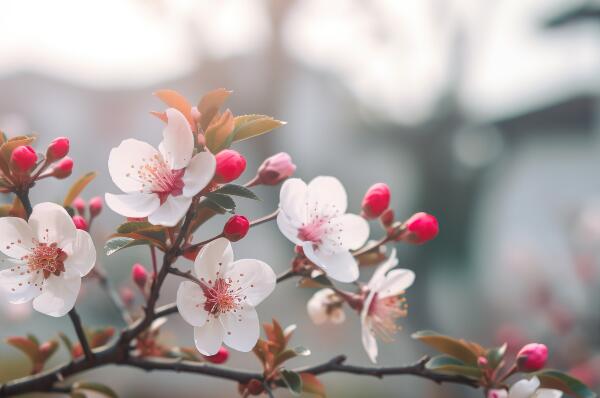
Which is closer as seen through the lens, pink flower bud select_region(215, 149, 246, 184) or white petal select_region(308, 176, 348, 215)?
pink flower bud select_region(215, 149, 246, 184)

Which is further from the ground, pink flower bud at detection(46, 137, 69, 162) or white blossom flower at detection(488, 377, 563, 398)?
pink flower bud at detection(46, 137, 69, 162)

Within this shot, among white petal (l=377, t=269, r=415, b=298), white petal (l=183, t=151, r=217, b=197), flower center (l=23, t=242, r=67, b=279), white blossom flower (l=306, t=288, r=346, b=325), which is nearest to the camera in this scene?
white petal (l=183, t=151, r=217, b=197)

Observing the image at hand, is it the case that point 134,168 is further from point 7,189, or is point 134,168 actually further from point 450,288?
point 450,288

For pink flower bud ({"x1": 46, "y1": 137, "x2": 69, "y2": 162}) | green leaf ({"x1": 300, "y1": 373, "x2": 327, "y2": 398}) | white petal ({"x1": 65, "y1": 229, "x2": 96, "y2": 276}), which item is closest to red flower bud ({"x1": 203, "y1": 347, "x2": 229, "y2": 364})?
green leaf ({"x1": 300, "y1": 373, "x2": 327, "y2": 398})

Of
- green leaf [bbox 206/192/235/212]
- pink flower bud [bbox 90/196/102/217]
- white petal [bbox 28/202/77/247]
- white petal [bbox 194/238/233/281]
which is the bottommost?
pink flower bud [bbox 90/196/102/217]

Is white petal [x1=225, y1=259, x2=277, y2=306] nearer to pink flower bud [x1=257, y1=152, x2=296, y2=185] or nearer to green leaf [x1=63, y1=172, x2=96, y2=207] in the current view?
pink flower bud [x1=257, y1=152, x2=296, y2=185]

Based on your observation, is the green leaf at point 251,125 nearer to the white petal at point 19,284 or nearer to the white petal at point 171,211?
the white petal at point 171,211

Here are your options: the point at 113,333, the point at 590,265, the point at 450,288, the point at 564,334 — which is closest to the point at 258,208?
the point at 450,288
